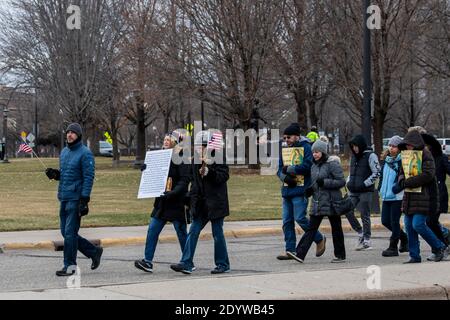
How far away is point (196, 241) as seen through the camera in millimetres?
11555

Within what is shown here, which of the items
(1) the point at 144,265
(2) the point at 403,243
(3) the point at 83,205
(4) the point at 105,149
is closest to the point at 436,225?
(2) the point at 403,243

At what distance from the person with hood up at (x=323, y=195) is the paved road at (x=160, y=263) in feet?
0.81

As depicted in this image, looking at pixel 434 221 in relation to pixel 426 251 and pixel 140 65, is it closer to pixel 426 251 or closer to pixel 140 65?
pixel 426 251

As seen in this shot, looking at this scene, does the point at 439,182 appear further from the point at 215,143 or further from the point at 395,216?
the point at 215,143

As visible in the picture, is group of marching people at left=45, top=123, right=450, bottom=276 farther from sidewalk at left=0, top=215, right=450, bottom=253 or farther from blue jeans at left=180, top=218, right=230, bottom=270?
sidewalk at left=0, top=215, right=450, bottom=253

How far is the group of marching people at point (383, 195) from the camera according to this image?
12234mm

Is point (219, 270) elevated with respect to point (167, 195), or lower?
lower

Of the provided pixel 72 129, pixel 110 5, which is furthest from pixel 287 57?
pixel 72 129

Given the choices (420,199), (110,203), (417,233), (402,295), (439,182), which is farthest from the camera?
(110,203)

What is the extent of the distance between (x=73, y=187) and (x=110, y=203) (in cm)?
1272

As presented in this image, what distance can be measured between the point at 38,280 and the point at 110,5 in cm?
3603

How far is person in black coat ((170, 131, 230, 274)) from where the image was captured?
1116 centimetres

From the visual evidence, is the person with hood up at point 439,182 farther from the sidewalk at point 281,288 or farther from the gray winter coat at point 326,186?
the sidewalk at point 281,288

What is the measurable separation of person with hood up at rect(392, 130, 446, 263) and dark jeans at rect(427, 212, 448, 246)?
0.18 m
